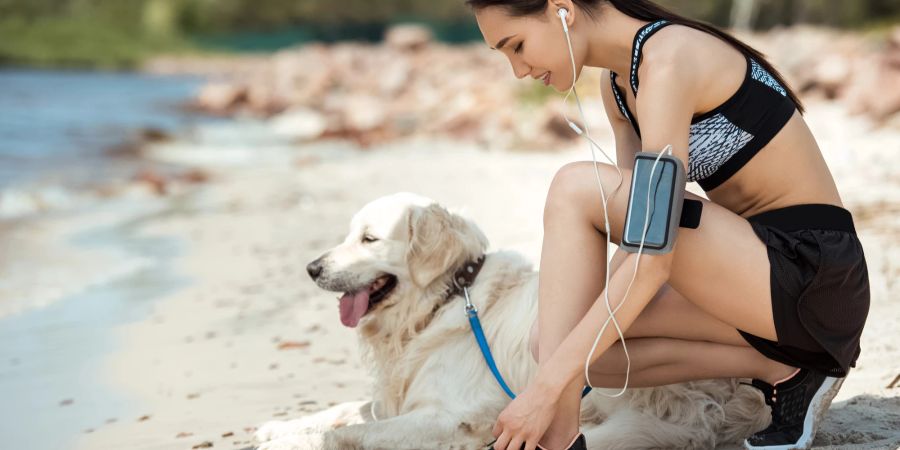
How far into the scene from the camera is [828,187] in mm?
2723

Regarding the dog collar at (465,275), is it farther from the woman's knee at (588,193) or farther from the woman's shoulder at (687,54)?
the woman's shoulder at (687,54)

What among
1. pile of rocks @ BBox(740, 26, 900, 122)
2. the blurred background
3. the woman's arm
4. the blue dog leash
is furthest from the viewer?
pile of rocks @ BBox(740, 26, 900, 122)

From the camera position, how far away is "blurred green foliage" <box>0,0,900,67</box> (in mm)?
45469

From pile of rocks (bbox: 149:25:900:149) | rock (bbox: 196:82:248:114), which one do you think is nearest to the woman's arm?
pile of rocks (bbox: 149:25:900:149)

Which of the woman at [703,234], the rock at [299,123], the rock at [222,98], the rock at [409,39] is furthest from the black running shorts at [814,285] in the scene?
the rock at [409,39]

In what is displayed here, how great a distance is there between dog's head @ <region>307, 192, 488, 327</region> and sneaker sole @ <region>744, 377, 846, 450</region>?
1.21 meters

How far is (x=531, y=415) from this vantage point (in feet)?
8.33

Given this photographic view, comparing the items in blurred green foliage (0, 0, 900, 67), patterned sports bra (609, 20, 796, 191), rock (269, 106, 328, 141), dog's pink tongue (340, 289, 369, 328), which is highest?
blurred green foliage (0, 0, 900, 67)

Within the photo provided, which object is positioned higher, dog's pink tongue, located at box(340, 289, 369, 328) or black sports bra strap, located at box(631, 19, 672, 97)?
black sports bra strap, located at box(631, 19, 672, 97)

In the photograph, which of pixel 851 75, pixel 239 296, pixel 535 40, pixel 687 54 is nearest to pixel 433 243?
pixel 535 40

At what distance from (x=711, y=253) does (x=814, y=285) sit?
0.97 ft

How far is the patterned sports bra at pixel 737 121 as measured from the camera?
2.60 meters

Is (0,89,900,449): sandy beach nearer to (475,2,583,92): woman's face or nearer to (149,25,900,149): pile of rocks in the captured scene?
(149,25,900,149): pile of rocks

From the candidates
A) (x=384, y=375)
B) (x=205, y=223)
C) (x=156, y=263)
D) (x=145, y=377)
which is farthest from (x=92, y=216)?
(x=384, y=375)
